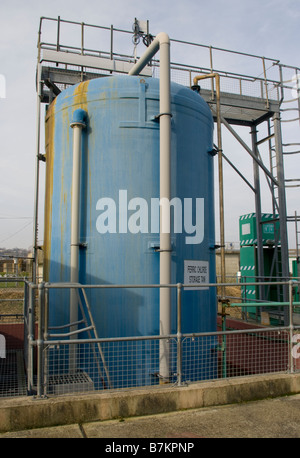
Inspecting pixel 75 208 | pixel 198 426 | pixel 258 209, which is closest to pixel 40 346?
pixel 198 426

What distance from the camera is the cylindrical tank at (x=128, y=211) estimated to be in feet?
19.1

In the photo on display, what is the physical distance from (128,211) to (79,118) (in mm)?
1656

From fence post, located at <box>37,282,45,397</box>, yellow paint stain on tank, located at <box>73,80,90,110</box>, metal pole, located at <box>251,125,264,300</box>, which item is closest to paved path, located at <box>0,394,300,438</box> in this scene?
fence post, located at <box>37,282,45,397</box>

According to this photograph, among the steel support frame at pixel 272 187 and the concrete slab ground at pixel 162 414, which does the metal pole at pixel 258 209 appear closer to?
the steel support frame at pixel 272 187

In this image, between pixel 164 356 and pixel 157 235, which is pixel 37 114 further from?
pixel 164 356

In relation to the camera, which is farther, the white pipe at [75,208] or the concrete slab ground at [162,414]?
the white pipe at [75,208]

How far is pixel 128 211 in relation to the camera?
591 cm

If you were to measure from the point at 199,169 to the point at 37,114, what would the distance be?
10.8 ft

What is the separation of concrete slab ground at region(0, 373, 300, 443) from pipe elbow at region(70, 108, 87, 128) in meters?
3.93

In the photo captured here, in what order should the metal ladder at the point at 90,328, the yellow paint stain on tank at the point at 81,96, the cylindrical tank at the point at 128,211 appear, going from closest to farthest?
the metal ladder at the point at 90,328, the cylindrical tank at the point at 128,211, the yellow paint stain on tank at the point at 81,96

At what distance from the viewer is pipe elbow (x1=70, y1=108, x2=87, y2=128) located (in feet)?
19.8

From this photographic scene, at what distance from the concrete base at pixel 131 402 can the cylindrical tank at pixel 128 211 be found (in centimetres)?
116

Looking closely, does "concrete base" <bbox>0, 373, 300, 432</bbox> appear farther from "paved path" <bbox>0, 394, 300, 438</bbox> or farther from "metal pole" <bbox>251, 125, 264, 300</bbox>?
"metal pole" <bbox>251, 125, 264, 300</bbox>

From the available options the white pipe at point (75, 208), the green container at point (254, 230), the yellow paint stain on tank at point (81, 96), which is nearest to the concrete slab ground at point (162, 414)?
the white pipe at point (75, 208)
